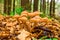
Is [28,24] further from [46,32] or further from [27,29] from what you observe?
[46,32]

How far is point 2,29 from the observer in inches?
91.7

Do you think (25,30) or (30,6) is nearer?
(25,30)

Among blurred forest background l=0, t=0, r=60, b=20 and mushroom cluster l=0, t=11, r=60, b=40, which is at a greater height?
mushroom cluster l=0, t=11, r=60, b=40

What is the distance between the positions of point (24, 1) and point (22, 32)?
17.2 feet

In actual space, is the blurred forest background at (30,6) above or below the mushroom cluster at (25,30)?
below

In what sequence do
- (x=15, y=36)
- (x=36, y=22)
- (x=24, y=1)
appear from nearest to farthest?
(x=15, y=36), (x=36, y=22), (x=24, y=1)

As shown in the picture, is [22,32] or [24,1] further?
[24,1]

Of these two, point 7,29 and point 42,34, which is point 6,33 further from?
point 42,34

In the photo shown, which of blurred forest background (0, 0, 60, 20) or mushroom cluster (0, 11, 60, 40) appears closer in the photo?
mushroom cluster (0, 11, 60, 40)

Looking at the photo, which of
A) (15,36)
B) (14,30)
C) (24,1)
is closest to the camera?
(15,36)

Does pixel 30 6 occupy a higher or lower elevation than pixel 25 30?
lower

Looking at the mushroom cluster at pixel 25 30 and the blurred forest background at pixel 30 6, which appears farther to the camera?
the blurred forest background at pixel 30 6

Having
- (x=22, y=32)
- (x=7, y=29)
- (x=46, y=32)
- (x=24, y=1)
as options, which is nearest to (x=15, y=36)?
(x=22, y=32)

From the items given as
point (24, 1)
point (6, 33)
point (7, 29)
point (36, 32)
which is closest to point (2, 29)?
point (7, 29)
